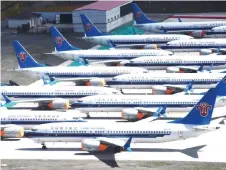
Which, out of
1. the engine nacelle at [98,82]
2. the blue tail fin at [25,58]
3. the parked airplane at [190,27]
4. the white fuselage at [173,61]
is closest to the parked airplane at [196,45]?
the white fuselage at [173,61]

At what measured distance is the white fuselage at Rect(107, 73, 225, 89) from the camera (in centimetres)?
10388

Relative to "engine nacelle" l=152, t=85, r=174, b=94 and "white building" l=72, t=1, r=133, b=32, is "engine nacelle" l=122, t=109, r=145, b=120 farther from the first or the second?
"white building" l=72, t=1, r=133, b=32

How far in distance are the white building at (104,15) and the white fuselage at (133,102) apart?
210 ft

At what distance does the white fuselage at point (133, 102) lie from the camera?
9238 cm

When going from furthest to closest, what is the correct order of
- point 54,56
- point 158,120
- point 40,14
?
point 40,14, point 54,56, point 158,120

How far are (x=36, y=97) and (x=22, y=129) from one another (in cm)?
1495

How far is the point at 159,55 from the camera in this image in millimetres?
124000

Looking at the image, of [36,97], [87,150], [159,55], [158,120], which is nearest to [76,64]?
[159,55]

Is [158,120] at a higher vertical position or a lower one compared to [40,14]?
lower

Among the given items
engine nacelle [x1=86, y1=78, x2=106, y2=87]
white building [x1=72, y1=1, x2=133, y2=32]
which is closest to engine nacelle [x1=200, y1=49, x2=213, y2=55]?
engine nacelle [x1=86, y1=78, x2=106, y2=87]

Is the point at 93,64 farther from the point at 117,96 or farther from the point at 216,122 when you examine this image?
the point at 216,122

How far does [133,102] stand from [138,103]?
30.6 inches

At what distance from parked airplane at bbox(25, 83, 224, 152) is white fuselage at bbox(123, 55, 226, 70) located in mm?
38189

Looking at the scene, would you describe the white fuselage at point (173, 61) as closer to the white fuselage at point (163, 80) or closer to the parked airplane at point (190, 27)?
the white fuselage at point (163, 80)
